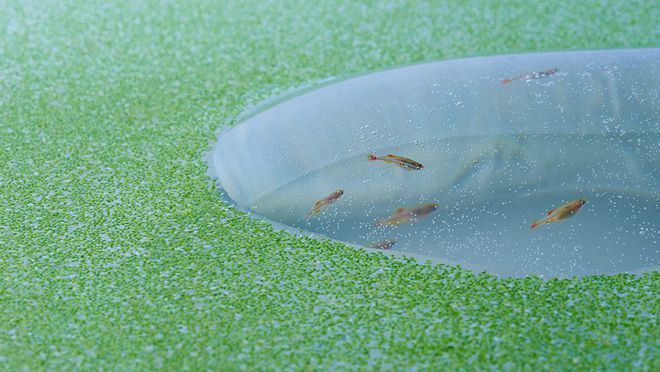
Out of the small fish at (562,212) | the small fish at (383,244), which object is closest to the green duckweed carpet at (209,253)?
the small fish at (383,244)

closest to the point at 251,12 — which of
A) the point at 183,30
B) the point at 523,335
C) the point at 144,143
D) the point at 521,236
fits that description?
the point at 183,30

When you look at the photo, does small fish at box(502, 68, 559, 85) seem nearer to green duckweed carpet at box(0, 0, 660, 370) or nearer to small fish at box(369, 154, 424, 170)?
small fish at box(369, 154, 424, 170)

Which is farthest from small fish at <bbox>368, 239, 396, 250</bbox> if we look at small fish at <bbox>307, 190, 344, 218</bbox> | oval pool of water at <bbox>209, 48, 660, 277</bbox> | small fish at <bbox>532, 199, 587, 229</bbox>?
small fish at <bbox>532, 199, 587, 229</bbox>

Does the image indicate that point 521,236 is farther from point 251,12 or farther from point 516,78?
point 251,12

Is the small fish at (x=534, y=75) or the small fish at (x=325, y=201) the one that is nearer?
the small fish at (x=325, y=201)

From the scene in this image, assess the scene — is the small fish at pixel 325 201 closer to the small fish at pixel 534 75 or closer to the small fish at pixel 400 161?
the small fish at pixel 400 161

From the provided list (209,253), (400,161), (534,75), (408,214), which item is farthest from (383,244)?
(534,75)

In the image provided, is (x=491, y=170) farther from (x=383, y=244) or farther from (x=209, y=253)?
(x=209, y=253)
